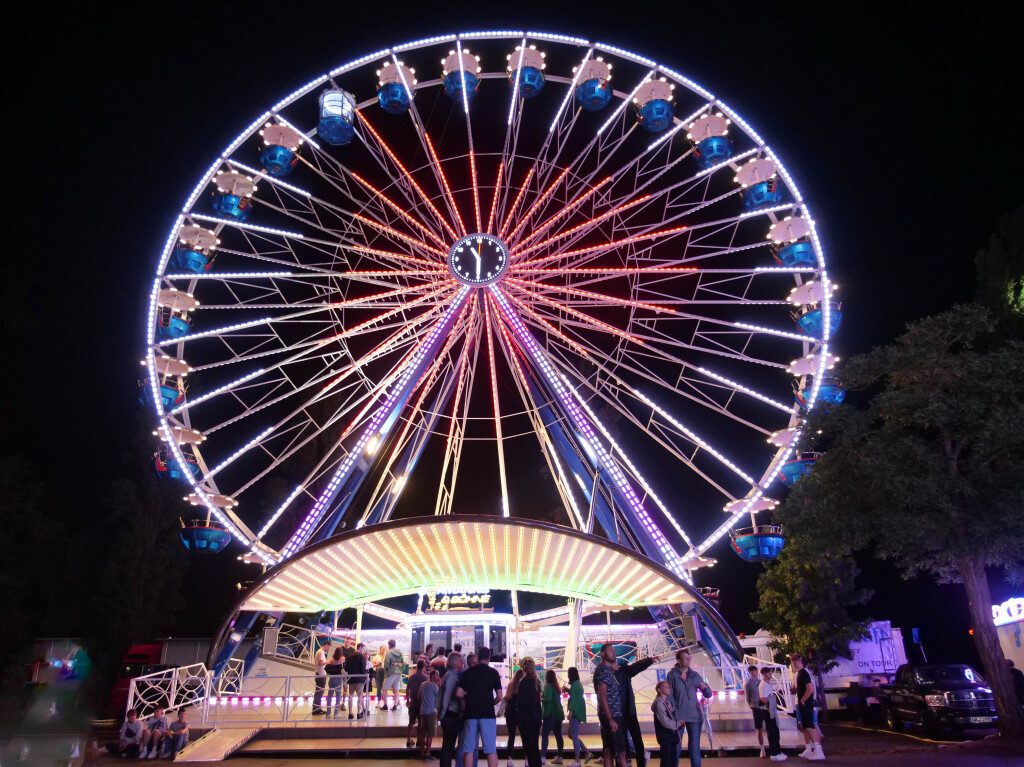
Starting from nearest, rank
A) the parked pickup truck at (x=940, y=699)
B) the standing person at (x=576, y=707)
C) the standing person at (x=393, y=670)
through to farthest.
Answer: the standing person at (x=576, y=707)
the parked pickup truck at (x=940, y=699)
the standing person at (x=393, y=670)

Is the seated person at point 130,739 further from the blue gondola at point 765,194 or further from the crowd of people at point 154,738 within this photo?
the blue gondola at point 765,194

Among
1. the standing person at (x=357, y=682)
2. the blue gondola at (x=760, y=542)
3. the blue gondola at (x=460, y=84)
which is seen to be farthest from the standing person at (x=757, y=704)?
the blue gondola at (x=460, y=84)

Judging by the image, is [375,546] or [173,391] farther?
[173,391]

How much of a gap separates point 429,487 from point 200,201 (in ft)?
101

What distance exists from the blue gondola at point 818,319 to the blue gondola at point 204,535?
48.9ft

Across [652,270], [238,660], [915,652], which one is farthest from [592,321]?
[915,652]

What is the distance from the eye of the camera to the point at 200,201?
19312 mm

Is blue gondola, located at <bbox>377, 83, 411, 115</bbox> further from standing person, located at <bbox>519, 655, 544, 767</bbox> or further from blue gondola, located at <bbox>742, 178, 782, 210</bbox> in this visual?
standing person, located at <bbox>519, 655, 544, 767</bbox>

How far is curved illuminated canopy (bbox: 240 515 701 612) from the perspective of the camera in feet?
51.8

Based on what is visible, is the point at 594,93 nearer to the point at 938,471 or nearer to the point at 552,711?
the point at 938,471

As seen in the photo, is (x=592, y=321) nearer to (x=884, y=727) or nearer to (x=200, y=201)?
(x=200, y=201)

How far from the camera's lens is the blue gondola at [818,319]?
1827cm

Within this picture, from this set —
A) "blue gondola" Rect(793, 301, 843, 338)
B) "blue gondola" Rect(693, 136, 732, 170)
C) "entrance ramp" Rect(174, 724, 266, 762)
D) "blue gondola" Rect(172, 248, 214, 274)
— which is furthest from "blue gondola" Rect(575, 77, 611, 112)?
"entrance ramp" Rect(174, 724, 266, 762)

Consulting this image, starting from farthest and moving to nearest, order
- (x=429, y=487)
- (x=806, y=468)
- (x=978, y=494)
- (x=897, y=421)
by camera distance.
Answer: (x=429, y=487) < (x=806, y=468) < (x=897, y=421) < (x=978, y=494)
